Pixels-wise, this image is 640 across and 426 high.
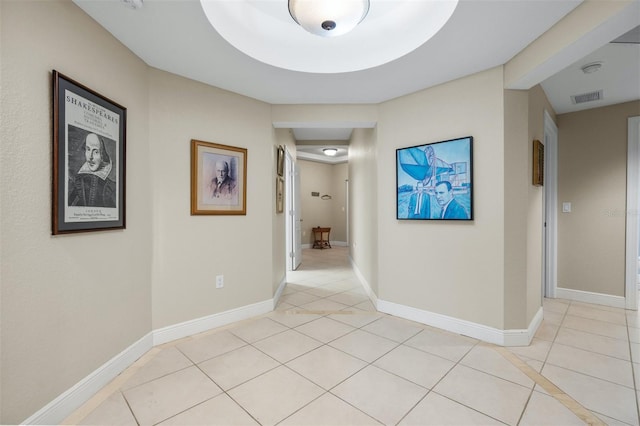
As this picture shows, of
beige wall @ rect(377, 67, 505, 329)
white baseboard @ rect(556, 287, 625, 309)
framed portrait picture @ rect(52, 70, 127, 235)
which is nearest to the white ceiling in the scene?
beige wall @ rect(377, 67, 505, 329)

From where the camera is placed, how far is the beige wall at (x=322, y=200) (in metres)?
8.09

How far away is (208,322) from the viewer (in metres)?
2.67

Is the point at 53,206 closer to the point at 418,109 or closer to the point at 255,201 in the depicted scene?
the point at 255,201

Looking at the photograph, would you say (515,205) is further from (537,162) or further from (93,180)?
(93,180)

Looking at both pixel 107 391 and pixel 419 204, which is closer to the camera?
pixel 107 391

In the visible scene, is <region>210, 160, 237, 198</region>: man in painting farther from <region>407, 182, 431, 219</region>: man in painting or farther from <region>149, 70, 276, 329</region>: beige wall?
<region>407, 182, 431, 219</region>: man in painting

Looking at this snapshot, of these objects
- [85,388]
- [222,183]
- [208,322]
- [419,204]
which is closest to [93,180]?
[222,183]

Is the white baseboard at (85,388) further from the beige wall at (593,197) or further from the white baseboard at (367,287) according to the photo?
the beige wall at (593,197)

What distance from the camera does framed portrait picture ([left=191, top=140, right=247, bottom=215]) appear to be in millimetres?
2545

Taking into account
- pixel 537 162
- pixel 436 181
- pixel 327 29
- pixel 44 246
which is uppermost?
pixel 327 29

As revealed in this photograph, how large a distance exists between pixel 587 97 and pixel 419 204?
2.28m

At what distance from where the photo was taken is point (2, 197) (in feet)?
4.16

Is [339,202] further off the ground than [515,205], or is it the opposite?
[339,202]

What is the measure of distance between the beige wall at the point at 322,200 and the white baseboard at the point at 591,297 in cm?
556
